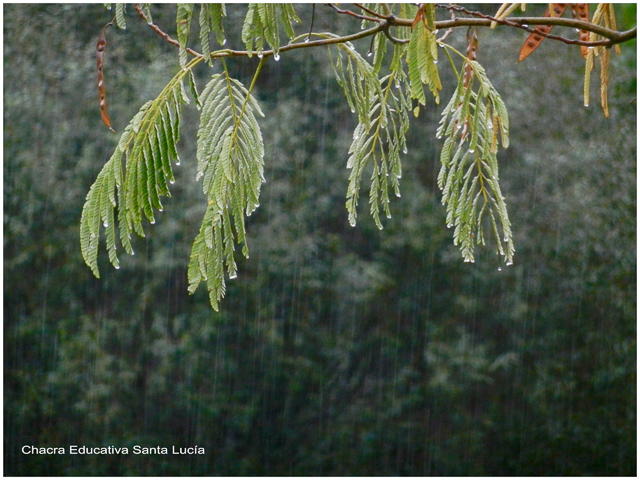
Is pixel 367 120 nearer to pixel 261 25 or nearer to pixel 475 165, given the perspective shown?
pixel 475 165

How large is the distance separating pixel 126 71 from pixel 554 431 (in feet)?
13.6

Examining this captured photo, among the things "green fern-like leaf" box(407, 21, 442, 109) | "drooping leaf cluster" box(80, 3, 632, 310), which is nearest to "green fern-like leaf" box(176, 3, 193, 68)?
"drooping leaf cluster" box(80, 3, 632, 310)

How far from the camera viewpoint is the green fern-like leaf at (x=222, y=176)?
889 millimetres

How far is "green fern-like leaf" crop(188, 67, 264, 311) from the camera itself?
889mm

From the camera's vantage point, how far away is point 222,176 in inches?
36.6

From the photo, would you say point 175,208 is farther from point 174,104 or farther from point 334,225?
point 174,104

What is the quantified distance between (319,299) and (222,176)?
401 centimetres

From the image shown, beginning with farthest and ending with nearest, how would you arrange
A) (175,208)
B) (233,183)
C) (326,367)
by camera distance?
(326,367) < (175,208) < (233,183)

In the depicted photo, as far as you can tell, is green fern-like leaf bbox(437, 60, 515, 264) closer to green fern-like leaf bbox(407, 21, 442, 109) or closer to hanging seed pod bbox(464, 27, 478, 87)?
hanging seed pod bbox(464, 27, 478, 87)

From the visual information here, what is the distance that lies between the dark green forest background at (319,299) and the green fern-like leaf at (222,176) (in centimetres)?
348

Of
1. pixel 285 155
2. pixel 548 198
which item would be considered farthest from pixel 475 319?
pixel 285 155

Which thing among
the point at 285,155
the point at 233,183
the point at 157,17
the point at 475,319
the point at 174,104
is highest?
the point at 157,17

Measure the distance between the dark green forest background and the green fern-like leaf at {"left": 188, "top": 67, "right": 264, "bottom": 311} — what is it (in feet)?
11.4

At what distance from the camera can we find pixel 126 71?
4.55 meters
